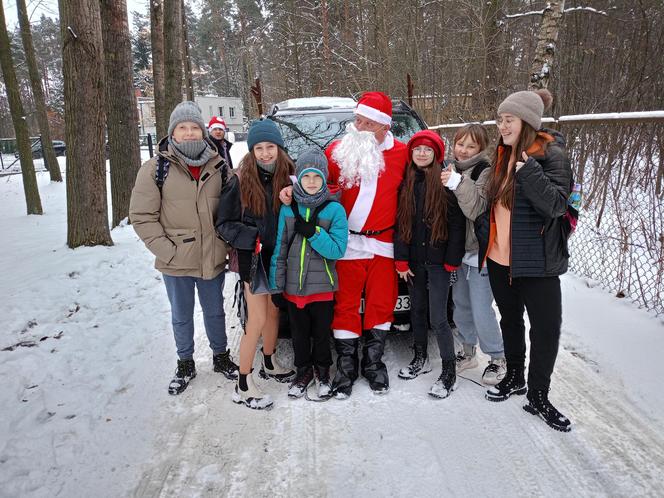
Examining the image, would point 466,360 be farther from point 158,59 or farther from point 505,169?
point 158,59

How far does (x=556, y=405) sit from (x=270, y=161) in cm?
258

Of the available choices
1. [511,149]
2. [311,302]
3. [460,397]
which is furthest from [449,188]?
[460,397]

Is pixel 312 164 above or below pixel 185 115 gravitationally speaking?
below

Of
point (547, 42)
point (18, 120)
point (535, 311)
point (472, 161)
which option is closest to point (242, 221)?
point (472, 161)

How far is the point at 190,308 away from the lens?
10.9ft

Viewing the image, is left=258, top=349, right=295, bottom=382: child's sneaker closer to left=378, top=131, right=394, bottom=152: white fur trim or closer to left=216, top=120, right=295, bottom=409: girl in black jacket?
left=216, top=120, right=295, bottom=409: girl in black jacket

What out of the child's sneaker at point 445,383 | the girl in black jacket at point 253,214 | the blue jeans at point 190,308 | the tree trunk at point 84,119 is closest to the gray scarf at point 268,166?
the girl in black jacket at point 253,214

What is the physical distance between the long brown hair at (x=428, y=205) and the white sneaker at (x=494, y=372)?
108 centimetres

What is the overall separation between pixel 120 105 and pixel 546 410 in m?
7.93

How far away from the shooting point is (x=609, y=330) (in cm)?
380

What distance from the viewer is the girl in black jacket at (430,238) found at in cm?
298

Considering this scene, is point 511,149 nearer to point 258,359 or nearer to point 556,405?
point 556,405

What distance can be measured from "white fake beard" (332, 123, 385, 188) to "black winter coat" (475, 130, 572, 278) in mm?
956

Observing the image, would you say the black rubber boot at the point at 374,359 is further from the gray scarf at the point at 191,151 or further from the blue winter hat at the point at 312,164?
the gray scarf at the point at 191,151
